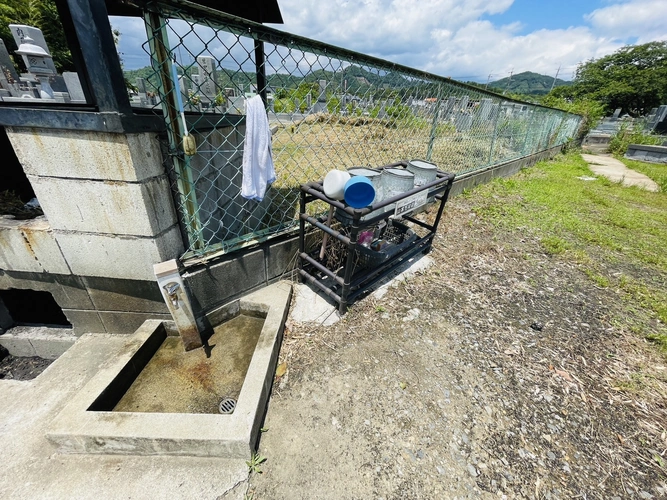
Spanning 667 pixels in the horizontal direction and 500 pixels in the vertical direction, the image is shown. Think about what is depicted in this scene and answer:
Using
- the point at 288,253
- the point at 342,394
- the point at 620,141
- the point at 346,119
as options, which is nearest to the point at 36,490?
the point at 342,394

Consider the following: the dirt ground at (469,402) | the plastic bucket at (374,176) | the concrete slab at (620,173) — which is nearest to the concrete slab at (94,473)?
the dirt ground at (469,402)

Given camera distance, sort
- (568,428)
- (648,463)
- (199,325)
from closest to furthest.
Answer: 1. (648,463)
2. (568,428)
3. (199,325)

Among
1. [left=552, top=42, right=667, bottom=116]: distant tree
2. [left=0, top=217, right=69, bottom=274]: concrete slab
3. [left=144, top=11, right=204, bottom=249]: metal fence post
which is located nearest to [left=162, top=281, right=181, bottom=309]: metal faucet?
[left=144, top=11, right=204, bottom=249]: metal fence post

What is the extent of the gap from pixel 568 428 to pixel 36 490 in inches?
117

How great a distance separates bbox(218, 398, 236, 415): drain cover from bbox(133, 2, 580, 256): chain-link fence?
41.7 inches

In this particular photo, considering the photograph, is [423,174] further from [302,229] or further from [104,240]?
[104,240]

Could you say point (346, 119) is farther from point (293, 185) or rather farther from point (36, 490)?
point (36, 490)

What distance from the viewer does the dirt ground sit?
1.46m

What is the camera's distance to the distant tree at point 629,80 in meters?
32.1

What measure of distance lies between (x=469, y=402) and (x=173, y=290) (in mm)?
2141

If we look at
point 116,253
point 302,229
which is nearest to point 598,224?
point 302,229

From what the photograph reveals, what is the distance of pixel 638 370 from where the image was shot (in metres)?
2.13

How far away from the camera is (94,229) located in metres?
1.80

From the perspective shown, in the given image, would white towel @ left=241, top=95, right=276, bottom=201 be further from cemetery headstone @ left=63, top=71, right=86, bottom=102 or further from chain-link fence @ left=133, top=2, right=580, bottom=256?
cemetery headstone @ left=63, top=71, right=86, bottom=102
